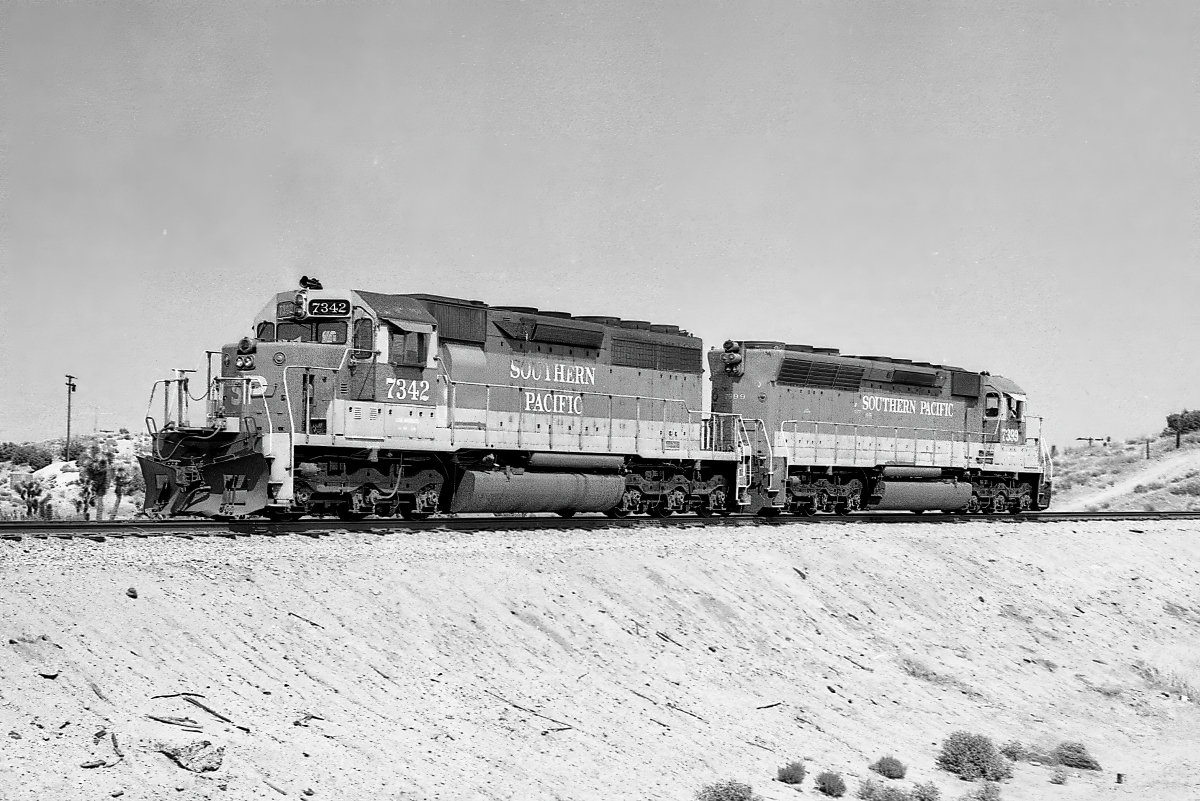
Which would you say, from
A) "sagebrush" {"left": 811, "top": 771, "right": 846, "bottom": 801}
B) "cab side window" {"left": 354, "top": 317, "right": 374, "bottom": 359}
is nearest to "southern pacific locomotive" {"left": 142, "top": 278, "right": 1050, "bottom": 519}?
"cab side window" {"left": 354, "top": 317, "right": 374, "bottom": 359}

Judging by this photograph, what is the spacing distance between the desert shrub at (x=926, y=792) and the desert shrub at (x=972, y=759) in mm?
899

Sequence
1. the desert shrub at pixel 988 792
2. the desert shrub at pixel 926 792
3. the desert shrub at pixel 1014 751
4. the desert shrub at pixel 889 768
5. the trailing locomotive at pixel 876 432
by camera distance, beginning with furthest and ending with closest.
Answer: the trailing locomotive at pixel 876 432 < the desert shrub at pixel 1014 751 < the desert shrub at pixel 889 768 < the desert shrub at pixel 988 792 < the desert shrub at pixel 926 792

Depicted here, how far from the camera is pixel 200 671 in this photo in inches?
331

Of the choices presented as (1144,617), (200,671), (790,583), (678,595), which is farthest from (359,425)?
(1144,617)

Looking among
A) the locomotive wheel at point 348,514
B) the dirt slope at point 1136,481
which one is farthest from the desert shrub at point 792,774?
the dirt slope at point 1136,481

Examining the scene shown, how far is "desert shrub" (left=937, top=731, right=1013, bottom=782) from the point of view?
11.4 meters

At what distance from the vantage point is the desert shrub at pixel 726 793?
9.09 metres

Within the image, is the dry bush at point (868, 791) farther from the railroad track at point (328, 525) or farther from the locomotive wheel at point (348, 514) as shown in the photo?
the locomotive wheel at point (348, 514)

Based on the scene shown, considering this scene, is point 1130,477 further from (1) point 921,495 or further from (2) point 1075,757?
(2) point 1075,757

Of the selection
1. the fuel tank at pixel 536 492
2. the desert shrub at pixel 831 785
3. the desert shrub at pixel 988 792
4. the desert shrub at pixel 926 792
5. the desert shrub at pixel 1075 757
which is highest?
the fuel tank at pixel 536 492

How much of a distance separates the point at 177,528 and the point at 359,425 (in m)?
2.70

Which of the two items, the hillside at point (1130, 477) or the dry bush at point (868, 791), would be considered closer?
the dry bush at point (868, 791)

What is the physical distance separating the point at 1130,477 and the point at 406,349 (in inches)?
1628

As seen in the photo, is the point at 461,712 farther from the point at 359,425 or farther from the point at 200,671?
the point at 359,425
